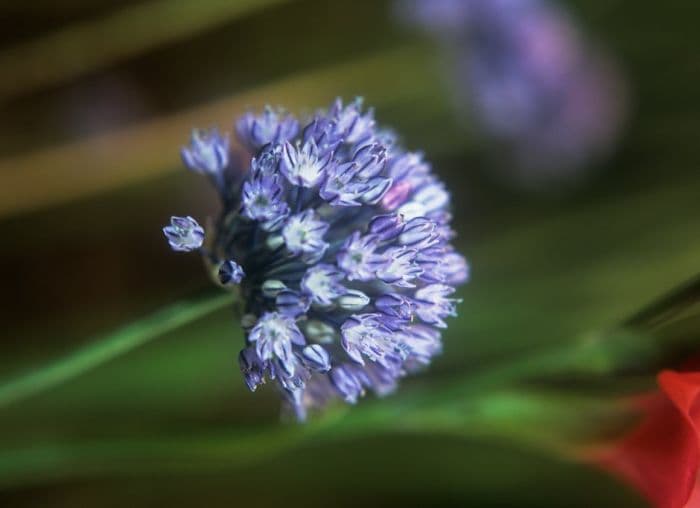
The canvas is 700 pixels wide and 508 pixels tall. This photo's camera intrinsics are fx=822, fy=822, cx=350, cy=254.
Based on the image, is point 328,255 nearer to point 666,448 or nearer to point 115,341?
point 115,341

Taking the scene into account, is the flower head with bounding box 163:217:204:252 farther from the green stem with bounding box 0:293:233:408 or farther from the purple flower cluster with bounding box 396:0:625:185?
the purple flower cluster with bounding box 396:0:625:185

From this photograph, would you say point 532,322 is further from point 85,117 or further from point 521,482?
point 85,117

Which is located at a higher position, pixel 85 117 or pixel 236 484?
pixel 85 117

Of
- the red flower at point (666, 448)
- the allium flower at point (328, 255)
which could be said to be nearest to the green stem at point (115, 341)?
the allium flower at point (328, 255)

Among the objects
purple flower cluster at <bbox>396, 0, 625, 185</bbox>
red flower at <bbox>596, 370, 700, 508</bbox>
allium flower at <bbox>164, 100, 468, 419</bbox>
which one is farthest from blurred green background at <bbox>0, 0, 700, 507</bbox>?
allium flower at <bbox>164, 100, 468, 419</bbox>

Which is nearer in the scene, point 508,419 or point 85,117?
point 508,419

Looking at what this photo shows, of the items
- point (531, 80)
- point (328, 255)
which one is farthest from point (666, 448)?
point (531, 80)

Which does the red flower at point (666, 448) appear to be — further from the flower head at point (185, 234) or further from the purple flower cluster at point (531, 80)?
the purple flower cluster at point (531, 80)

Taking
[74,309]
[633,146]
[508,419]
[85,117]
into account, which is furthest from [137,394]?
[633,146]
